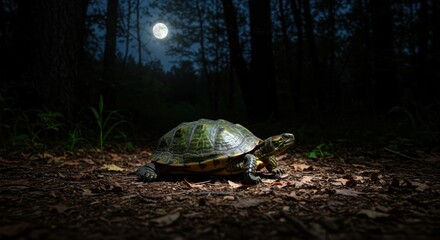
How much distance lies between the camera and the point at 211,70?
2134cm

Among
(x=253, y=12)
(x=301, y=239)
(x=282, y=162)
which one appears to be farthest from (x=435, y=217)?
(x=253, y=12)

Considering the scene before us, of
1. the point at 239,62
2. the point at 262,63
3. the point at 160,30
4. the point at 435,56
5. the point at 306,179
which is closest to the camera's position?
the point at 306,179

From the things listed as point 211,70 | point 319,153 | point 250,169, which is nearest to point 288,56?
point 211,70

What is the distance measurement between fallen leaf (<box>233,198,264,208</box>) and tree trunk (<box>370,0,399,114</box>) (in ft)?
30.8

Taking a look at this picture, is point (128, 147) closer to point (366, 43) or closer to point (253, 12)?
point (253, 12)

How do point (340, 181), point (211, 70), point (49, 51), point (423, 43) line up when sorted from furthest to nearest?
point (211, 70), point (423, 43), point (49, 51), point (340, 181)

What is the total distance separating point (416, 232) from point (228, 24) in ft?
37.2

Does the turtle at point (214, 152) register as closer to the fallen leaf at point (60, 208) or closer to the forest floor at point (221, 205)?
the forest floor at point (221, 205)

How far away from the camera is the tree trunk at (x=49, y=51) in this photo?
19.2 ft

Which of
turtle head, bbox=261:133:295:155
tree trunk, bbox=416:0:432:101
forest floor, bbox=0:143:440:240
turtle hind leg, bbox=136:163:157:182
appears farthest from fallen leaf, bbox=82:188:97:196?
tree trunk, bbox=416:0:432:101

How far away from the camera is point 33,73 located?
19.3 feet

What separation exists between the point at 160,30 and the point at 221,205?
18439mm

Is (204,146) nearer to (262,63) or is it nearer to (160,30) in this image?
(262,63)

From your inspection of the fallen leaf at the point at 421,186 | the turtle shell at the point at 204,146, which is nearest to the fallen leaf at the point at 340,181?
the fallen leaf at the point at 421,186
